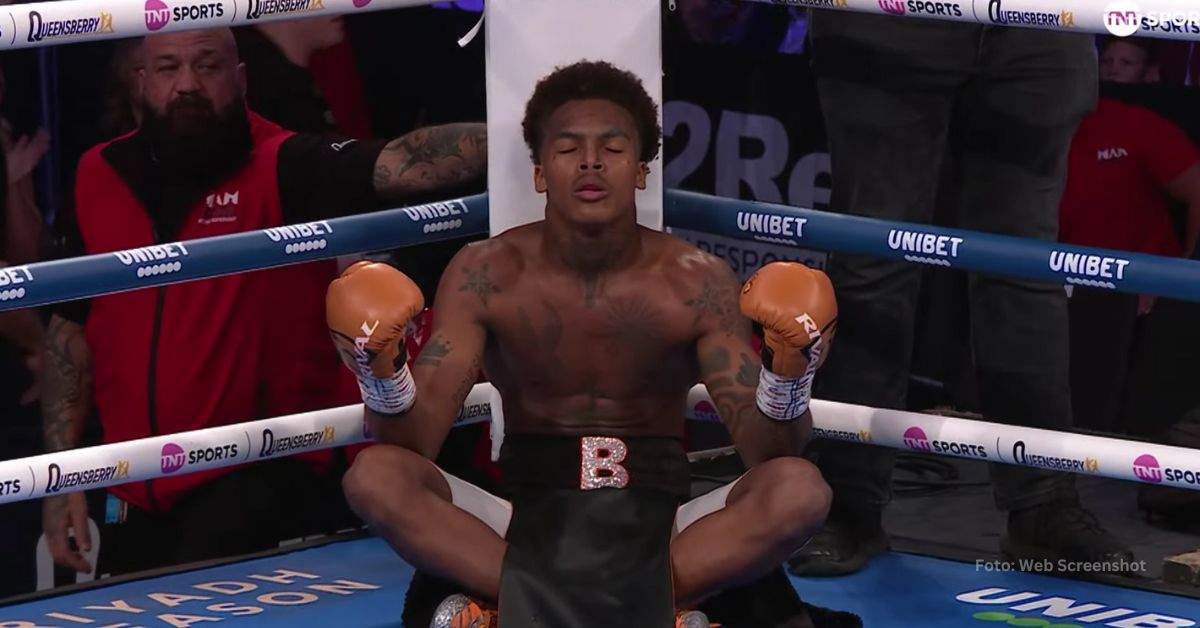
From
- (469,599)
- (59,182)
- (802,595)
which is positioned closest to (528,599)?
(469,599)

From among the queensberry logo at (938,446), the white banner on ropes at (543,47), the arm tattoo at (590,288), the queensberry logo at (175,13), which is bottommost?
the queensberry logo at (938,446)

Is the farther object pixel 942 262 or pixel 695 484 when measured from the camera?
pixel 695 484

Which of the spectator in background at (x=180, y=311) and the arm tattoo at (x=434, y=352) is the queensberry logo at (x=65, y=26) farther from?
the spectator in background at (x=180, y=311)

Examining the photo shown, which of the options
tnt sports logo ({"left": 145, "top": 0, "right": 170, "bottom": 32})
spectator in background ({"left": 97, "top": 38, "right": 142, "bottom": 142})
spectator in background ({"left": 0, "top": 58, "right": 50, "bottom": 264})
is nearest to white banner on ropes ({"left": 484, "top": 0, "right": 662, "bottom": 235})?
tnt sports logo ({"left": 145, "top": 0, "right": 170, "bottom": 32})

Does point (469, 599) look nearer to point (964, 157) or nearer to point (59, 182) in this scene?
point (964, 157)

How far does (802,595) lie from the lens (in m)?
3.67

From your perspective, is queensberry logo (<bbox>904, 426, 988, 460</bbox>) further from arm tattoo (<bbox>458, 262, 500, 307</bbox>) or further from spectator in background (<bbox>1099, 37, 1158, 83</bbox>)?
spectator in background (<bbox>1099, 37, 1158, 83</bbox>)

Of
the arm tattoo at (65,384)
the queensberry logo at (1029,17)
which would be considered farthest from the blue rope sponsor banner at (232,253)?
the queensberry logo at (1029,17)

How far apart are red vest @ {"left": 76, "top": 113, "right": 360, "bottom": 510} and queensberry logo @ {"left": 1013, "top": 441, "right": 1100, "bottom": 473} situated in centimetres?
172

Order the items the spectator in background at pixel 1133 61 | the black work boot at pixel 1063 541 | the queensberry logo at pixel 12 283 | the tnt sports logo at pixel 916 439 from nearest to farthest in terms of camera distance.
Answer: the queensberry logo at pixel 12 283 → the tnt sports logo at pixel 916 439 → the black work boot at pixel 1063 541 → the spectator in background at pixel 1133 61

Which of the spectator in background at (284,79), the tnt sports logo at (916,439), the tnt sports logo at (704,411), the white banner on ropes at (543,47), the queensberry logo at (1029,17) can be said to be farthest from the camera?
the spectator in background at (284,79)

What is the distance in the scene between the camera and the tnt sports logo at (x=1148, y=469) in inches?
130

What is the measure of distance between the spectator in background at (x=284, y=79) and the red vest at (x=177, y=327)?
0.37 metres

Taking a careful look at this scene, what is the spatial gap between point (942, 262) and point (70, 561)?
6.58 feet
